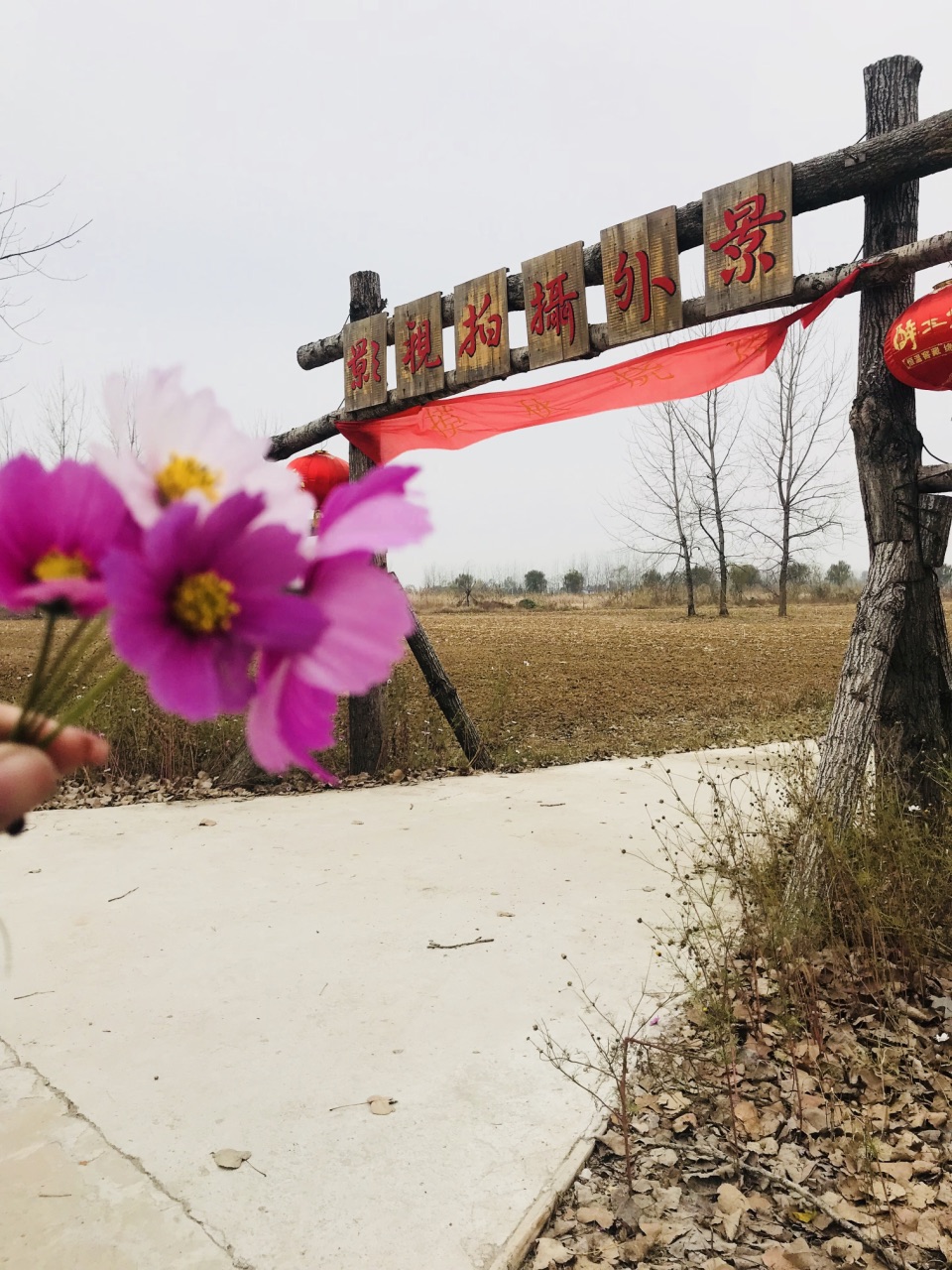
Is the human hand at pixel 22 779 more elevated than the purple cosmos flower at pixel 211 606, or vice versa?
the purple cosmos flower at pixel 211 606

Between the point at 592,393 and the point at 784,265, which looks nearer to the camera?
the point at 784,265

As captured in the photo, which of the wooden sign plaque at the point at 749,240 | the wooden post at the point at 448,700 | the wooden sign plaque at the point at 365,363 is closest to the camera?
the wooden sign plaque at the point at 749,240

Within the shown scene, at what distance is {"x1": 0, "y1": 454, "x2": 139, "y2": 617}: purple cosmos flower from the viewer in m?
0.32

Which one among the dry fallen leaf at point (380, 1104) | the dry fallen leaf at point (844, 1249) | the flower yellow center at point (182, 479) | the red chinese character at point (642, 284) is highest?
the red chinese character at point (642, 284)

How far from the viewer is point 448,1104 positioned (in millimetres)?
2219

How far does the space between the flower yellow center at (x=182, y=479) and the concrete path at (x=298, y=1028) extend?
1.89 meters

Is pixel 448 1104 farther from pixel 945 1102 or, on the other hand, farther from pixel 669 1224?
pixel 945 1102

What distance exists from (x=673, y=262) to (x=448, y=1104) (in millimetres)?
3302

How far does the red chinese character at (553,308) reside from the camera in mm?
4172

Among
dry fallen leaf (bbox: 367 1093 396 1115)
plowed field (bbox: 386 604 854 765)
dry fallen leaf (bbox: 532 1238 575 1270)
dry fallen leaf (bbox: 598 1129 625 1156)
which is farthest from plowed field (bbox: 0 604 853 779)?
dry fallen leaf (bbox: 532 1238 575 1270)

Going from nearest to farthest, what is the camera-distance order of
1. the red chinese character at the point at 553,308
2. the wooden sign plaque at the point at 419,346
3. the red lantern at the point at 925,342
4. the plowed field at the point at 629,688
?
the red lantern at the point at 925,342 < the red chinese character at the point at 553,308 < the wooden sign plaque at the point at 419,346 < the plowed field at the point at 629,688

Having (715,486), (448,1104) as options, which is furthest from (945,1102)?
(715,486)

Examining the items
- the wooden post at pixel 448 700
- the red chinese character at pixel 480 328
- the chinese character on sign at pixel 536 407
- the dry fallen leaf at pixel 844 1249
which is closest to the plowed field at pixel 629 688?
the wooden post at pixel 448 700

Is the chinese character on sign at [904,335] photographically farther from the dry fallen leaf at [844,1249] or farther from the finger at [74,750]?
the finger at [74,750]
